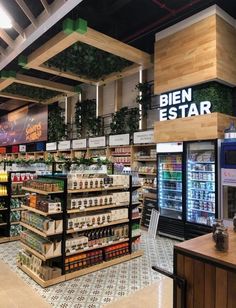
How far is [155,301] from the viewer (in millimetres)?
3578

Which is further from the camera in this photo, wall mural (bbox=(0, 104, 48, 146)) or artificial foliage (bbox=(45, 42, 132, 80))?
wall mural (bbox=(0, 104, 48, 146))

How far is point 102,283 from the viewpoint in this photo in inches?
161

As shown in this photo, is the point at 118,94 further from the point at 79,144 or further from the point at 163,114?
the point at 163,114

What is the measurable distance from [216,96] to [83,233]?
12.6 feet

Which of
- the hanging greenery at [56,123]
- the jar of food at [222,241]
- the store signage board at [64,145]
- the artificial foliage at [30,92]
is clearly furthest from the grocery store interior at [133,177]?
the hanging greenery at [56,123]

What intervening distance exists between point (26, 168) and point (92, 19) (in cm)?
426

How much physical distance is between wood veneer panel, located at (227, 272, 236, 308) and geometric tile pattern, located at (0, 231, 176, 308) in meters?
2.07

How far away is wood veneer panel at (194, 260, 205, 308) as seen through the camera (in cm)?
210

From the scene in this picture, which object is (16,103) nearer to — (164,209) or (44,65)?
(44,65)

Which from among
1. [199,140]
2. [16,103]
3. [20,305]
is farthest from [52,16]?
[16,103]

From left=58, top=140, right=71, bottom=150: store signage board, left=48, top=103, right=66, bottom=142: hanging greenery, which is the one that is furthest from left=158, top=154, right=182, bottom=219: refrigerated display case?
left=48, top=103, right=66, bottom=142: hanging greenery

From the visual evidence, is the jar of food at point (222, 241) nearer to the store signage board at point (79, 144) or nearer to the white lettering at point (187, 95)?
the white lettering at point (187, 95)

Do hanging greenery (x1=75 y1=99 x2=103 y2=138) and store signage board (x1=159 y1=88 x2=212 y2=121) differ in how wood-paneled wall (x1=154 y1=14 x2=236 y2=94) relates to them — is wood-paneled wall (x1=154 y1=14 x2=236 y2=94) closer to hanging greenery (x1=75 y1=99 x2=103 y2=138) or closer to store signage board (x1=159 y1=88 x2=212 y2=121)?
store signage board (x1=159 y1=88 x2=212 y2=121)

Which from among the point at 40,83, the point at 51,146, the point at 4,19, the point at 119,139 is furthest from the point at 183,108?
the point at 51,146
